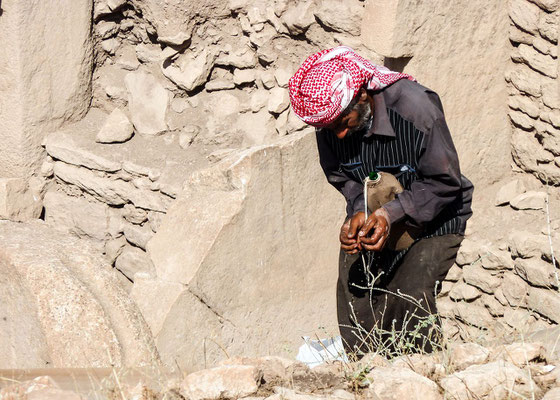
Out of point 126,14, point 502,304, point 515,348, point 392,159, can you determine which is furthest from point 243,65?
point 515,348

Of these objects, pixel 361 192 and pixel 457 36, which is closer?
pixel 361 192

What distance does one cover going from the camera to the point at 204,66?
17.1 feet

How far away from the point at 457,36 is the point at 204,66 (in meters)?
1.56

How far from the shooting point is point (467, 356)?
299 cm

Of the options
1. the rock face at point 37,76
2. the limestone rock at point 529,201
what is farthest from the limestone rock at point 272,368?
the rock face at point 37,76

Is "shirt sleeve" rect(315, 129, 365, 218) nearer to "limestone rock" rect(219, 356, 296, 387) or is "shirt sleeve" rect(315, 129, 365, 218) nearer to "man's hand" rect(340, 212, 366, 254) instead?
"man's hand" rect(340, 212, 366, 254)

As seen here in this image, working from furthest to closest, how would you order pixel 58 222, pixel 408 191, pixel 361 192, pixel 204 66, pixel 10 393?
pixel 58 222 < pixel 204 66 < pixel 361 192 < pixel 408 191 < pixel 10 393

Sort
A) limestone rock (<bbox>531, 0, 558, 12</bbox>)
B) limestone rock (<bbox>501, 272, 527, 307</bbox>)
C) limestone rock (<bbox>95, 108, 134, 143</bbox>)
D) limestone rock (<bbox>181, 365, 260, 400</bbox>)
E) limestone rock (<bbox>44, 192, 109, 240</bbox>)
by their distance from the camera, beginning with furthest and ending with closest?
limestone rock (<bbox>44, 192, 109, 240</bbox>)
limestone rock (<bbox>95, 108, 134, 143</bbox>)
limestone rock (<bbox>501, 272, 527, 307</bbox>)
limestone rock (<bbox>531, 0, 558, 12</bbox>)
limestone rock (<bbox>181, 365, 260, 400</bbox>)

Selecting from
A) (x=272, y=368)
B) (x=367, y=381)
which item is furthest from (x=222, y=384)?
(x=367, y=381)

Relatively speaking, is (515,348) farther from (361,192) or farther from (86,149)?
(86,149)

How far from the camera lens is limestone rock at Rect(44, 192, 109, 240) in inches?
218

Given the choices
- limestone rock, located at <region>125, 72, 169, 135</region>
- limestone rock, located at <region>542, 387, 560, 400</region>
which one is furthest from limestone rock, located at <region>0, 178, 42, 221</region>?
limestone rock, located at <region>542, 387, 560, 400</region>

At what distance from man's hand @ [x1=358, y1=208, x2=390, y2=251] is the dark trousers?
0.18 meters

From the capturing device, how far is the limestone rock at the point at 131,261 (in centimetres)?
547
